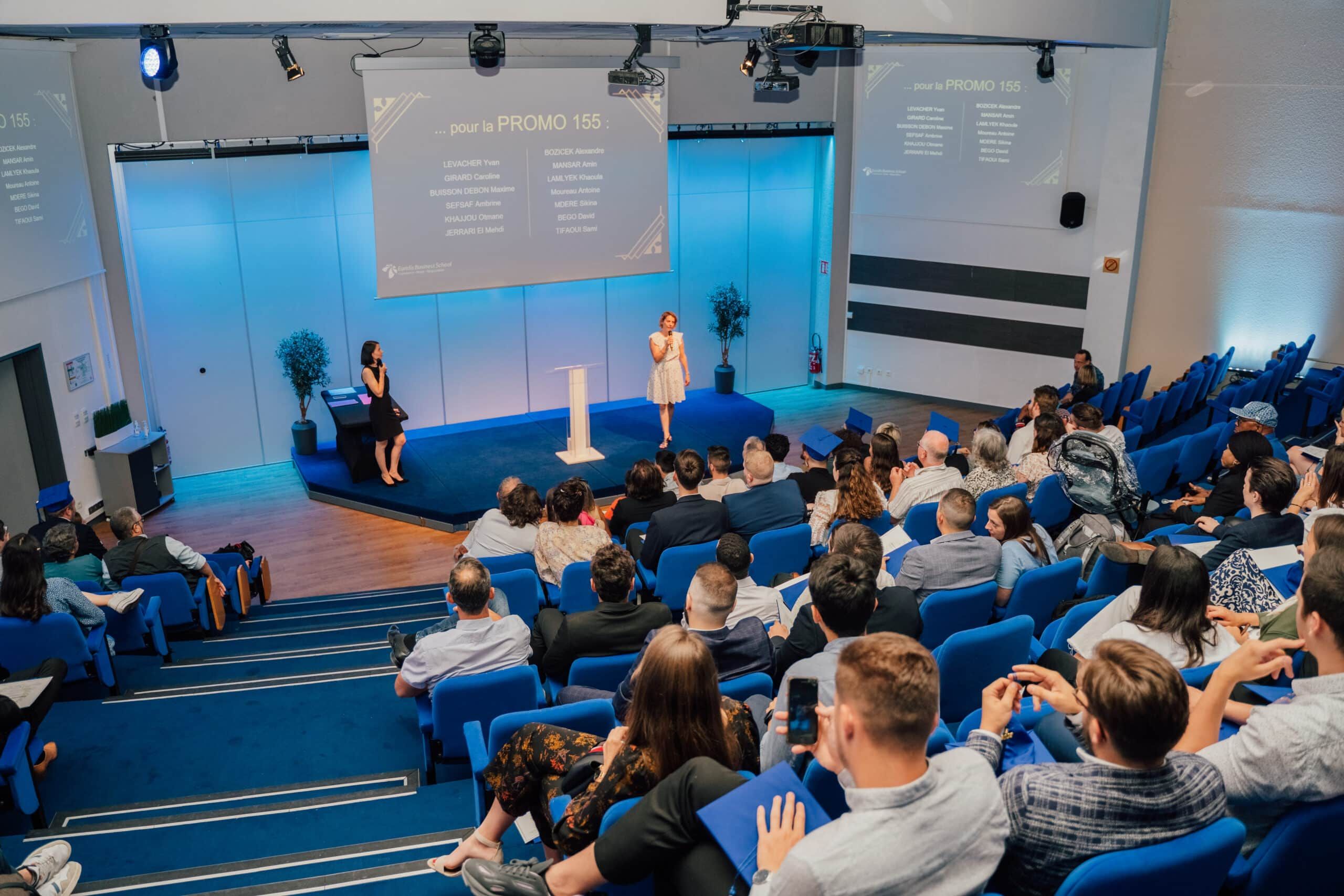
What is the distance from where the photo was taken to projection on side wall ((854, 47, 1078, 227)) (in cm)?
1160

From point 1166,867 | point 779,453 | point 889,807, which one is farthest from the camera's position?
point 779,453

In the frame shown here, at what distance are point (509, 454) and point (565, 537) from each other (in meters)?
5.19

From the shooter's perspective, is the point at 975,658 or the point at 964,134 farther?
the point at 964,134

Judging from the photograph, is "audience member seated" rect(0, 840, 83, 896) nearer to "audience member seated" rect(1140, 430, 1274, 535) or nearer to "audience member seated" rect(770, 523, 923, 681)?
"audience member seated" rect(770, 523, 923, 681)

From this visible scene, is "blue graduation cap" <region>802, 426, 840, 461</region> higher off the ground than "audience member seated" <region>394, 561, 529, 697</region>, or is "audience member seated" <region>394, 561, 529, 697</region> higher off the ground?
"audience member seated" <region>394, 561, 529, 697</region>

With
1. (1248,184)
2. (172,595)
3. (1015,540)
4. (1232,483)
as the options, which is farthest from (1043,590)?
(1248,184)

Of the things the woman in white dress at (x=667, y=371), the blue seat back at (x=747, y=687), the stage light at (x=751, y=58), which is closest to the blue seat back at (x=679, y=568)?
the blue seat back at (x=747, y=687)

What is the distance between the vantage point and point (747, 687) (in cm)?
361

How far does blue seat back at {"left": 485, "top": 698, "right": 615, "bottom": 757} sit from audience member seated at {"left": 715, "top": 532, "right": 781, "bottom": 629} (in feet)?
3.89

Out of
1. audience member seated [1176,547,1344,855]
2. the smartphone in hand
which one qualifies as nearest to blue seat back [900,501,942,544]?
audience member seated [1176,547,1344,855]

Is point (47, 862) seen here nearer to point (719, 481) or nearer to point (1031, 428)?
point (719, 481)

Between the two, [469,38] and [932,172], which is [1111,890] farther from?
[932,172]

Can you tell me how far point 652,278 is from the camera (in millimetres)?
12781

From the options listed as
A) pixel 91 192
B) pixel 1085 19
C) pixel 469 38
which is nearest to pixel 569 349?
pixel 469 38
